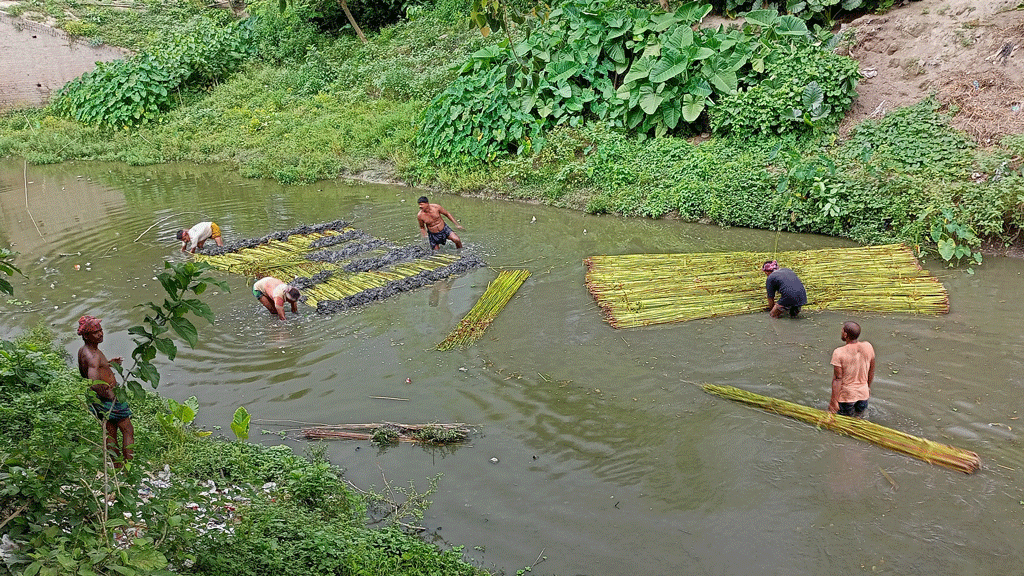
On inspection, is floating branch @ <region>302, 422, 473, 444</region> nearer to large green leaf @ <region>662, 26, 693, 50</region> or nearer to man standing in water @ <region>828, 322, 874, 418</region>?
man standing in water @ <region>828, 322, 874, 418</region>

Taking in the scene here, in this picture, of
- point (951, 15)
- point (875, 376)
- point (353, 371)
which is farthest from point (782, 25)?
point (353, 371)

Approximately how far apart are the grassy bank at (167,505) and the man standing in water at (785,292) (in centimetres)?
447

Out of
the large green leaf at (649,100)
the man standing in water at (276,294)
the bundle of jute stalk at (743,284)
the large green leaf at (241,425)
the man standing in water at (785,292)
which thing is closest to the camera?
the large green leaf at (241,425)

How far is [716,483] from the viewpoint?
583cm

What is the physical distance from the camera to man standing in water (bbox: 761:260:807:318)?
8055 mm

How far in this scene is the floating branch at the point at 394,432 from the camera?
6.63 metres

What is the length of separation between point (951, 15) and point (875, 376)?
908 centimetres

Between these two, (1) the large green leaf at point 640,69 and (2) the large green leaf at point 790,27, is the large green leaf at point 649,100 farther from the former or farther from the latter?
(2) the large green leaf at point 790,27

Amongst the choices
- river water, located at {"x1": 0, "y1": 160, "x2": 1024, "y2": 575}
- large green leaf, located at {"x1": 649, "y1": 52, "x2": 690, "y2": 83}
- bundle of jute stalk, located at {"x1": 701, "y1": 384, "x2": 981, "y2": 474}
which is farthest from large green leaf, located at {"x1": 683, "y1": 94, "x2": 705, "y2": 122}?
bundle of jute stalk, located at {"x1": 701, "y1": 384, "x2": 981, "y2": 474}

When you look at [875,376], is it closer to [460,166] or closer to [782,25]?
[782,25]

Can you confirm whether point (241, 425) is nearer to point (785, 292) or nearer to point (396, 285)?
point (396, 285)

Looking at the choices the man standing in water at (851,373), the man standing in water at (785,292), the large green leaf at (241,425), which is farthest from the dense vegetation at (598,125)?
the man standing in water at (851,373)

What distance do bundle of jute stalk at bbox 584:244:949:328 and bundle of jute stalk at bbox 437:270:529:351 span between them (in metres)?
0.99

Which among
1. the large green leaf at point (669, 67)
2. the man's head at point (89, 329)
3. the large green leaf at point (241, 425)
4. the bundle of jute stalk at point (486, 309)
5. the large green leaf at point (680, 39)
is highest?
the large green leaf at point (680, 39)
